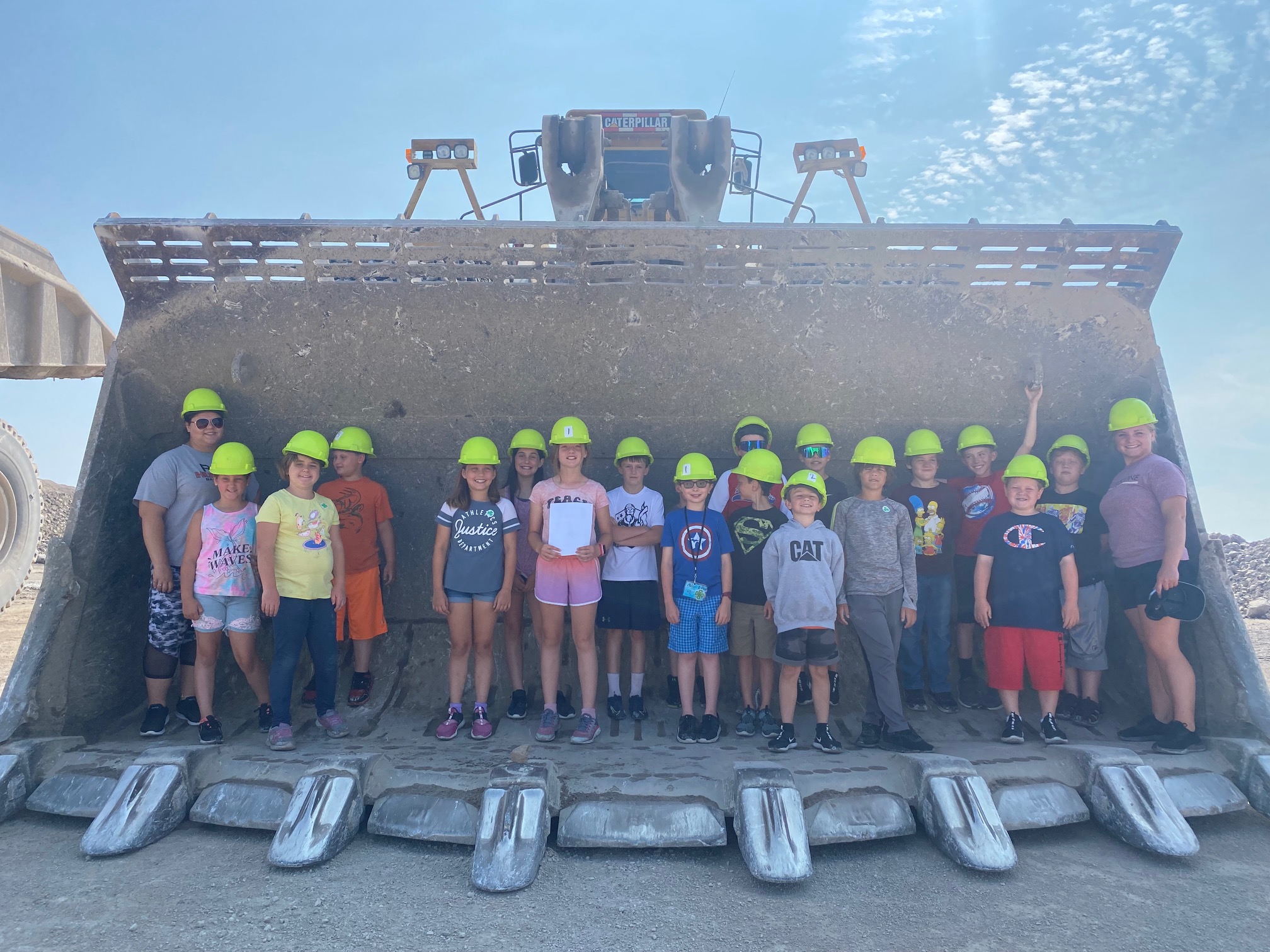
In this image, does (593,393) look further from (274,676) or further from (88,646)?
(88,646)

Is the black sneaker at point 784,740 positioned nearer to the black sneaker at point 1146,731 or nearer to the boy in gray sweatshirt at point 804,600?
the boy in gray sweatshirt at point 804,600

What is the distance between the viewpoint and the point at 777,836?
8.91 ft

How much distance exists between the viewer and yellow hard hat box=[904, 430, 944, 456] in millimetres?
4344

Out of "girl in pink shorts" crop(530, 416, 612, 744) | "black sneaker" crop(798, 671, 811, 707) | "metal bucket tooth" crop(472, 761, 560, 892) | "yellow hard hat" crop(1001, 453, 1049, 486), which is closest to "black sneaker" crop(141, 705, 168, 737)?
"girl in pink shorts" crop(530, 416, 612, 744)

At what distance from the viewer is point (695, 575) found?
3.97 metres

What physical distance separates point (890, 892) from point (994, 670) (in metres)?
1.67

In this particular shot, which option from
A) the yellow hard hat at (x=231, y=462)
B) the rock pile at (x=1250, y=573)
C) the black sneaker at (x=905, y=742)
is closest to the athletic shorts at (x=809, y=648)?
the black sneaker at (x=905, y=742)

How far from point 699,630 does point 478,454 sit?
1462mm

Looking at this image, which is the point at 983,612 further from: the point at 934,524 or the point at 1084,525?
the point at 1084,525

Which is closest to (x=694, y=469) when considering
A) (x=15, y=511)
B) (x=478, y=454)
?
(x=478, y=454)

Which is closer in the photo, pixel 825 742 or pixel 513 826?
pixel 513 826

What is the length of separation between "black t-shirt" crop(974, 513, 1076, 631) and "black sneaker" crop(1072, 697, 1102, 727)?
64cm

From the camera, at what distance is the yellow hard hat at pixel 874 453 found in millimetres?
4016

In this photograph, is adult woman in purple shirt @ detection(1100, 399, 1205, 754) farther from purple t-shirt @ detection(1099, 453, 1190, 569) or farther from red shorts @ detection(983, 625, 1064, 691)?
red shorts @ detection(983, 625, 1064, 691)
